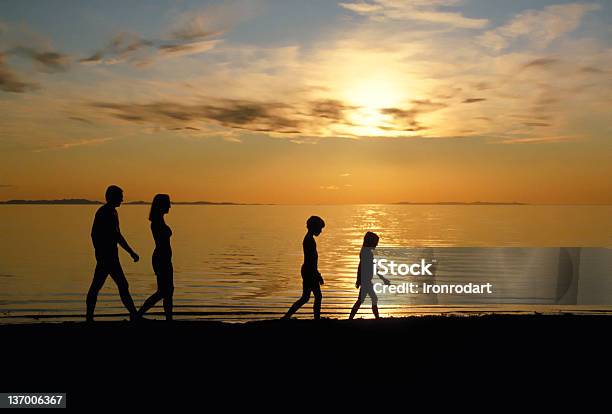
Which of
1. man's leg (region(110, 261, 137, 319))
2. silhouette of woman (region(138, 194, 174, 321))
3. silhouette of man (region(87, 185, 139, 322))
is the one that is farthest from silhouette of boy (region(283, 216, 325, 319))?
silhouette of man (region(87, 185, 139, 322))

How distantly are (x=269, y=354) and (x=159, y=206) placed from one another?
3.29 m

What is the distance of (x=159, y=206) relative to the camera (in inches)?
391

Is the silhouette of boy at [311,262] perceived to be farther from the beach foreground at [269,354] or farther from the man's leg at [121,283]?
the man's leg at [121,283]

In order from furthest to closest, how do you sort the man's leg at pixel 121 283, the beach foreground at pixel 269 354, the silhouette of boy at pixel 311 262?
the silhouette of boy at pixel 311 262, the man's leg at pixel 121 283, the beach foreground at pixel 269 354

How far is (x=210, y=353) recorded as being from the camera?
800 centimetres

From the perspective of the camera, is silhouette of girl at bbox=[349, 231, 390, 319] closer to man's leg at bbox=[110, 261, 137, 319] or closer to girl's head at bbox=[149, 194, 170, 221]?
girl's head at bbox=[149, 194, 170, 221]

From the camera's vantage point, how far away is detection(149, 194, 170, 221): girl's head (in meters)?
9.90

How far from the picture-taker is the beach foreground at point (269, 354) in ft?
22.5

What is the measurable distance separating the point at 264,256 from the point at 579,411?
125ft

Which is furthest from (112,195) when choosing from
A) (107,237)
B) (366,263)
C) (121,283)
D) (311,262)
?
(366,263)

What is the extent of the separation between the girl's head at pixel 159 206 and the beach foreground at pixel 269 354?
5.69ft

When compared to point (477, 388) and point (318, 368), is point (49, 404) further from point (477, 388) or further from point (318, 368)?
point (477, 388)

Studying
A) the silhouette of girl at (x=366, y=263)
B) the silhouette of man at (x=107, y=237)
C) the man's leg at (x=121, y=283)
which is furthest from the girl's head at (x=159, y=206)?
the silhouette of girl at (x=366, y=263)

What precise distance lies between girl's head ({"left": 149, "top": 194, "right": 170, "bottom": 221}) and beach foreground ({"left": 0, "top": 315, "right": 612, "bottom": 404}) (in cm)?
173
